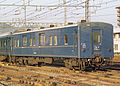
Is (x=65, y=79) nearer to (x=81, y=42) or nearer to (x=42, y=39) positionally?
(x=81, y=42)

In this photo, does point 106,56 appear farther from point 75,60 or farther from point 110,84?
point 110,84

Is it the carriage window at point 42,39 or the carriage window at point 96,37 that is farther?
the carriage window at point 42,39

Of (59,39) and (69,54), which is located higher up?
(59,39)

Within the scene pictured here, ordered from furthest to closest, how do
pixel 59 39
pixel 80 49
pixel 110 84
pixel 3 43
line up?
1. pixel 3 43
2. pixel 59 39
3. pixel 80 49
4. pixel 110 84

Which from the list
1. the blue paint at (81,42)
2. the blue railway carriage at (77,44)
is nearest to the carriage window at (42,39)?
the blue railway carriage at (77,44)

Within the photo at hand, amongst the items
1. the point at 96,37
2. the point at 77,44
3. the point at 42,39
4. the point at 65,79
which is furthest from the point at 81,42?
the point at 42,39

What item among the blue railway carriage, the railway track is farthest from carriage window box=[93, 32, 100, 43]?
the railway track

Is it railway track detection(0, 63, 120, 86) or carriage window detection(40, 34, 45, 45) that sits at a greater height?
carriage window detection(40, 34, 45, 45)

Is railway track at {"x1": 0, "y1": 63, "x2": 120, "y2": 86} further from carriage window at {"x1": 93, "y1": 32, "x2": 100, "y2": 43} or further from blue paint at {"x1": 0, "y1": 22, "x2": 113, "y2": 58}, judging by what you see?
carriage window at {"x1": 93, "y1": 32, "x2": 100, "y2": 43}

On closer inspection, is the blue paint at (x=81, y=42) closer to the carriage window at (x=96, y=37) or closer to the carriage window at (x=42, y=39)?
the carriage window at (x=96, y=37)

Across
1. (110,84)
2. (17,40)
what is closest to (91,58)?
(110,84)

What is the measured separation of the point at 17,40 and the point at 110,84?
14.4m

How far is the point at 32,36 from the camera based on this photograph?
2069 centimetres

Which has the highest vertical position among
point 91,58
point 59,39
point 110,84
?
point 59,39
